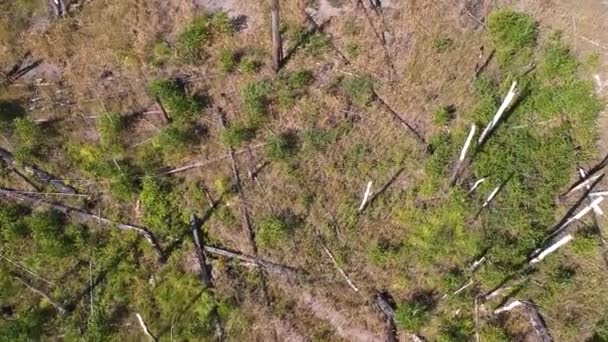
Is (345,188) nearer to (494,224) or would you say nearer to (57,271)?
(494,224)

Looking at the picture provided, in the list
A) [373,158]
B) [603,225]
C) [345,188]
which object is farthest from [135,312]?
[603,225]

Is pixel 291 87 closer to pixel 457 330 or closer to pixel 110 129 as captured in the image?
pixel 110 129

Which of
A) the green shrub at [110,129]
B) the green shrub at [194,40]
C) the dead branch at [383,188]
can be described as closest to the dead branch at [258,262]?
the dead branch at [383,188]

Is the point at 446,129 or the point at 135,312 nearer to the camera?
the point at 135,312

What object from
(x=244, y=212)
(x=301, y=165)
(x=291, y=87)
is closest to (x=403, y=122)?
(x=301, y=165)

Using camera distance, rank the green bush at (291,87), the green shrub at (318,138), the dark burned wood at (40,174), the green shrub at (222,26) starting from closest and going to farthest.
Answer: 1. the dark burned wood at (40,174)
2. the green shrub at (318,138)
3. the green bush at (291,87)
4. the green shrub at (222,26)

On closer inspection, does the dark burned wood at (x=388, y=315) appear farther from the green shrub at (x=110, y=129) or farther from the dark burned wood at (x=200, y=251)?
the green shrub at (x=110, y=129)
